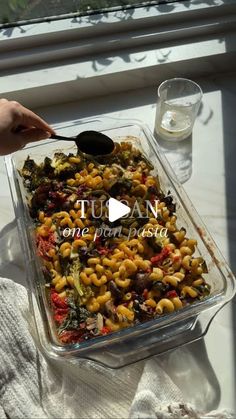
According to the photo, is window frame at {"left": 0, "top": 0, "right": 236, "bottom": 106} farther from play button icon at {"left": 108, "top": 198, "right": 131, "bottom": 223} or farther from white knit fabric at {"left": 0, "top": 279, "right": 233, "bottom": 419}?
white knit fabric at {"left": 0, "top": 279, "right": 233, "bottom": 419}

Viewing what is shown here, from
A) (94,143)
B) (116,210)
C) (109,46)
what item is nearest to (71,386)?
(116,210)

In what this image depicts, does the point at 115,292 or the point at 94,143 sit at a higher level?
the point at 94,143

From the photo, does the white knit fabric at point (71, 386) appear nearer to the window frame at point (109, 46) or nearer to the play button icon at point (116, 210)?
the play button icon at point (116, 210)

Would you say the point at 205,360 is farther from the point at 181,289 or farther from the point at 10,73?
the point at 10,73

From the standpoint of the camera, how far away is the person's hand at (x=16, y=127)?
677 mm

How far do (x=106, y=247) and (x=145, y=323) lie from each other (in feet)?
0.47

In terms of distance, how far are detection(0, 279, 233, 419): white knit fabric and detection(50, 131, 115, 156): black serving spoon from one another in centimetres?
27

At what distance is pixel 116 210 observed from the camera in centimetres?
77

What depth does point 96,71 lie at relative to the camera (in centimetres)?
101

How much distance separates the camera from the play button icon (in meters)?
0.76

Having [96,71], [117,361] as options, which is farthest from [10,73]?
[117,361]

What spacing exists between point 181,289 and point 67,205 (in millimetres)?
219

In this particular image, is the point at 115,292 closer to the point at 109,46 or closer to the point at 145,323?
the point at 145,323

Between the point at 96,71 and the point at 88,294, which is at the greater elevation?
the point at 96,71
